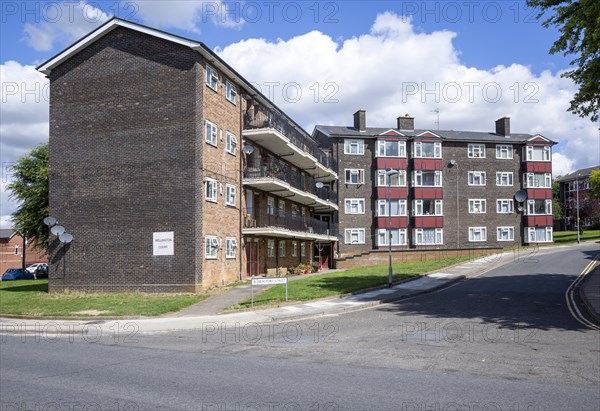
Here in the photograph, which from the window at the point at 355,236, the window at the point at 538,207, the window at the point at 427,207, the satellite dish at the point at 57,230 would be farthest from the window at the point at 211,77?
the window at the point at 538,207

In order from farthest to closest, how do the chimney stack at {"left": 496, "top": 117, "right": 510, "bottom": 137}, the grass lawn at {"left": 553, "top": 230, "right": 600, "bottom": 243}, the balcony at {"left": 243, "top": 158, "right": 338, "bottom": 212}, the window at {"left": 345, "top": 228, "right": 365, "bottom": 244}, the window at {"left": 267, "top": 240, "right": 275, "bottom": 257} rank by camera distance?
the grass lawn at {"left": 553, "top": 230, "right": 600, "bottom": 243} < the chimney stack at {"left": 496, "top": 117, "right": 510, "bottom": 137} < the window at {"left": 345, "top": 228, "right": 365, "bottom": 244} < the window at {"left": 267, "top": 240, "right": 275, "bottom": 257} < the balcony at {"left": 243, "top": 158, "right": 338, "bottom": 212}

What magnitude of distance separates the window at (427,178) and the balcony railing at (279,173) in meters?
11.2

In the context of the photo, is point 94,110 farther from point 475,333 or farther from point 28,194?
point 475,333

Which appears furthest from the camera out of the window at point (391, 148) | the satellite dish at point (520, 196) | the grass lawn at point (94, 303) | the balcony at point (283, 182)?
the satellite dish at point (520, 196)

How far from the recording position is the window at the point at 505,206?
5603 centimetres

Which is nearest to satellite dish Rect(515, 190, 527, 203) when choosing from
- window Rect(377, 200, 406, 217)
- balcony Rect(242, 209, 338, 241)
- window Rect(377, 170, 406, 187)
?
window Rect(377, 200, 406, 217)

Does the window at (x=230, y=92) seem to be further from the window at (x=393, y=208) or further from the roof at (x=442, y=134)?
the window at (x=393, y=208)

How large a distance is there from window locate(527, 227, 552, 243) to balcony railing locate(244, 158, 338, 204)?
22.9m

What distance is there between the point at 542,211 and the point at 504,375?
170 ft

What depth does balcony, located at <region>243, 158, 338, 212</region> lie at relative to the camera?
106 ft

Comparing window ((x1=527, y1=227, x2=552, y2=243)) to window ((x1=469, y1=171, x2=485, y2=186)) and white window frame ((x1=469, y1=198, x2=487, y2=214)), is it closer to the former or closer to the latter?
white window frame ((x1=469, y1=198, x2=487, y2=214))

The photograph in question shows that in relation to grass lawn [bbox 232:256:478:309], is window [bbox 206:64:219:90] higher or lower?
higher

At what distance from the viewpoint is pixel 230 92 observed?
30.6 metres

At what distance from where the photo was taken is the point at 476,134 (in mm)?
58688
